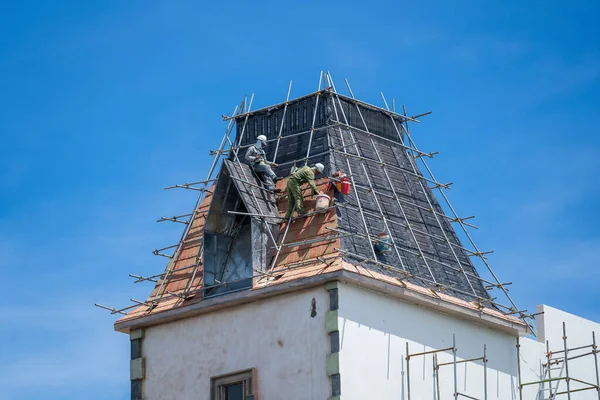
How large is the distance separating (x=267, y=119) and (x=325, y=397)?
34.1 ft

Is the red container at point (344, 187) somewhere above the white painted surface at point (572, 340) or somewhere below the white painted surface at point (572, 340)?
above

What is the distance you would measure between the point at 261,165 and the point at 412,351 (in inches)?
264

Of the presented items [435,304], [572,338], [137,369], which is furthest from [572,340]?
[137,369]

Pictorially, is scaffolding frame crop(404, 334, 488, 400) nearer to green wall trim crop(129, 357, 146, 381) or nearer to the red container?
the red container

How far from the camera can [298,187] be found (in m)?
45.6

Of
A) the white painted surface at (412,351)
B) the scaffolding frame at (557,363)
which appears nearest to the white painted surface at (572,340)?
the scaffolding frame at (557,363)

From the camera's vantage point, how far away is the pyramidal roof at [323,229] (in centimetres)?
4428

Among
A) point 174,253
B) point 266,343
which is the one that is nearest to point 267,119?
point 174,253

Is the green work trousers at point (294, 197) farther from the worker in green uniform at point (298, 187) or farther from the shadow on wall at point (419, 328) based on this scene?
the shadow on wall at point (419, 328)

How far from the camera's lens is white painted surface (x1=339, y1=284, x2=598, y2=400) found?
42625 millimetres

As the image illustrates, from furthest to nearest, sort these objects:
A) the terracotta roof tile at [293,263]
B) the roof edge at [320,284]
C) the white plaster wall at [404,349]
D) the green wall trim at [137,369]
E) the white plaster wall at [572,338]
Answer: the white plaster wall at [572,338], the green wall trim at [137,369], the terracotta roof tile at [293,263], the roof edge at [320,284], the white plaster wall at [404,349]

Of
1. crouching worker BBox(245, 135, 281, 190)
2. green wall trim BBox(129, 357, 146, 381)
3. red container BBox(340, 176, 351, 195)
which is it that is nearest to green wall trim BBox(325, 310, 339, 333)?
red container BBox(340, 176, 351, 195)

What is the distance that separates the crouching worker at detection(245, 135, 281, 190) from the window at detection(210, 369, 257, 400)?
217 inches

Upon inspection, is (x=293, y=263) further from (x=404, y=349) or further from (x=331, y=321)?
(x=404, y=349)
